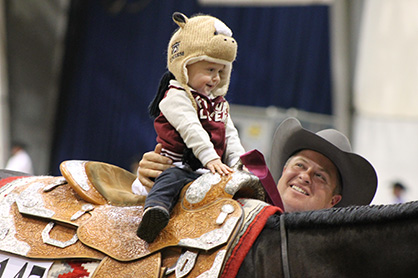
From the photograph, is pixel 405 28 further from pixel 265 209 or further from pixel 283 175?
pixel 265 209

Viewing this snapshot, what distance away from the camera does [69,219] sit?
1759 millimetres

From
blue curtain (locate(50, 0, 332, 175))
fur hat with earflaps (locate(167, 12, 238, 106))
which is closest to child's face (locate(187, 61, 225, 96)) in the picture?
fur hat with earflaps (locate(167, 12, 238, 106))

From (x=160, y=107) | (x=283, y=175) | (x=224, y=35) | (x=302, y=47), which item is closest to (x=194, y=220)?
(x=160, y=107)

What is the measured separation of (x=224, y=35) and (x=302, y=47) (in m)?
6.86

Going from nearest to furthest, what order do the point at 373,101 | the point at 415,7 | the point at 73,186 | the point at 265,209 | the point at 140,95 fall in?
the point at 265,209
the point at 73,186
the point at 415,7
the point at 373,101
the point at 140,95

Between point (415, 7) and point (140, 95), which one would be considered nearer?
point (415, 7)

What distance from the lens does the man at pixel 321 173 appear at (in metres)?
2.18

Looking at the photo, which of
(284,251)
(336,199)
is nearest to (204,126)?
(284,251)

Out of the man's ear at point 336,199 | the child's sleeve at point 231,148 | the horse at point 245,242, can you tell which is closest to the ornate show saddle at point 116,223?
the horse at point 245,242

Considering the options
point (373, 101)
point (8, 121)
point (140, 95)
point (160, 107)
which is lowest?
point (8, 121)

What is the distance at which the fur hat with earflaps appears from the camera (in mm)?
1771

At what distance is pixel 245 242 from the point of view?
4.95ft

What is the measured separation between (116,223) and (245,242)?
1.40 feet

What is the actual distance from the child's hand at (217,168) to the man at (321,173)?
542 millimetres
